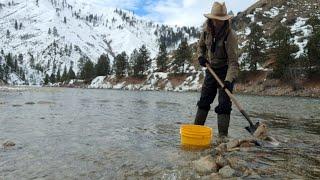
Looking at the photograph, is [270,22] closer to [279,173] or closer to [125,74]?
[125,74]

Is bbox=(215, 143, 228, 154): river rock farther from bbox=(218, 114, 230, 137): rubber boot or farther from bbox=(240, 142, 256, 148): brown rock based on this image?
bbox=(218, 114, 230, 137): rubber boot

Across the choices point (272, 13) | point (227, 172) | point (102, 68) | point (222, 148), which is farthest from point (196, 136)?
point (102, 68)

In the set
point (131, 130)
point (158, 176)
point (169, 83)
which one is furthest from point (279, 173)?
point (169, 83)

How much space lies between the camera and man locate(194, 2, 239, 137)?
10.4 meters

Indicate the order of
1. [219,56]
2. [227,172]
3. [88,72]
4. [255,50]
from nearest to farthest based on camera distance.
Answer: [227,172]
[219,56]
[255,50]
[88,72]

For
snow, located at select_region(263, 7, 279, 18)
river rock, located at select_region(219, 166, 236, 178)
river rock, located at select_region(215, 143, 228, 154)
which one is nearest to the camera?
river rock, located at select_region(219, 166, 236, 178)

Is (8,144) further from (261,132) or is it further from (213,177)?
(261,132)

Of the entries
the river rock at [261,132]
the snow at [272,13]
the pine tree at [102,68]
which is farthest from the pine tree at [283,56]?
the pine tree at [102,68]

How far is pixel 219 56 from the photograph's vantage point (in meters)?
10.9

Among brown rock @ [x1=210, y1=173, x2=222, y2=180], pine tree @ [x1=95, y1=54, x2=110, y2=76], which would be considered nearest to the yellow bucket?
brown rock @ [x1=210, y1=173, x2=222, y2=180]

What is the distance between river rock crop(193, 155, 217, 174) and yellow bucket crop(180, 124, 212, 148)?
5.44ft

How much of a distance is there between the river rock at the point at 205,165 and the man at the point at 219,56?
3.07 metres

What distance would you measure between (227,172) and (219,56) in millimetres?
4658

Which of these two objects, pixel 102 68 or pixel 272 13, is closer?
pixel 272 13
